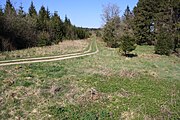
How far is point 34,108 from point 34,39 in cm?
4466

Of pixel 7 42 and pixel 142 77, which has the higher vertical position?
pixel 7 42

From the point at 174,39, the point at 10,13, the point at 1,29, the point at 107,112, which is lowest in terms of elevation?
the point at 107,112

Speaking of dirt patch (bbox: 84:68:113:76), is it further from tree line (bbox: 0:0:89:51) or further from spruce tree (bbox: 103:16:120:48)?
spruce tree (bbox: 103:16:120:48)

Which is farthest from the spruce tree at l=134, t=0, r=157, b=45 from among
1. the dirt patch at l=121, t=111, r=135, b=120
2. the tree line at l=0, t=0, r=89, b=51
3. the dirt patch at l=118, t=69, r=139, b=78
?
the dirt patch at l=121, t=111, r=135, b=120

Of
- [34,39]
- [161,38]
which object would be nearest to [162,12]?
[161,38]

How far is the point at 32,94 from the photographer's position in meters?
15.8

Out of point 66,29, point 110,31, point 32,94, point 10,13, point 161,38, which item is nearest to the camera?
point 32,94

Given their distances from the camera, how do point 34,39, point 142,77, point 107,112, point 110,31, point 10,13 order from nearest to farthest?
point 107,112 → point 142,77 → point 10,13 → point 34,39 → point 110,31

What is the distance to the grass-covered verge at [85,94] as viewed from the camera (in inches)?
546

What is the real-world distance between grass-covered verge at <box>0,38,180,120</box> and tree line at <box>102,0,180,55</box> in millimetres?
22932

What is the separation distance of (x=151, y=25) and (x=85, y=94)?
50175 mm

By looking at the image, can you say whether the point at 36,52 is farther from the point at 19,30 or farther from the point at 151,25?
the point at 151,25

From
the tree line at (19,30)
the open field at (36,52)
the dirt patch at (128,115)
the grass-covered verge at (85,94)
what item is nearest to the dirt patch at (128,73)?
the grass-covered verge at (85,94)

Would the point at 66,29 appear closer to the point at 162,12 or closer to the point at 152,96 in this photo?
the point at 162,12
